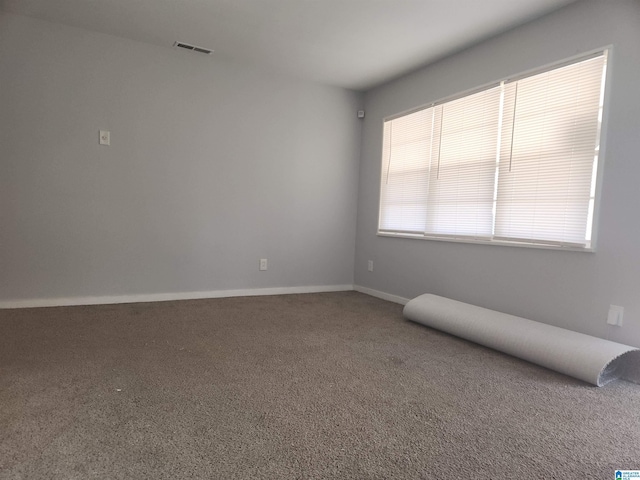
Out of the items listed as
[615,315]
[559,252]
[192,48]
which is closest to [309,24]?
[192,48]

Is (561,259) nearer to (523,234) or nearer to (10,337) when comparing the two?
(523,234)

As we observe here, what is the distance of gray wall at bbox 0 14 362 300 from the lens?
310cm

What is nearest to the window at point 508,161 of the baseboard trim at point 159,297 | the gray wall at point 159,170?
the gray wall at point 159,170

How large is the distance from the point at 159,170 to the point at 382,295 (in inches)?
99.3

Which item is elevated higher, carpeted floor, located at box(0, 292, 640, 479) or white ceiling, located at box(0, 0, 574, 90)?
white ceiling, located at box(0, 0, 574, 90)

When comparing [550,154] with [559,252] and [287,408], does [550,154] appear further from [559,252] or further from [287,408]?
[287,408]

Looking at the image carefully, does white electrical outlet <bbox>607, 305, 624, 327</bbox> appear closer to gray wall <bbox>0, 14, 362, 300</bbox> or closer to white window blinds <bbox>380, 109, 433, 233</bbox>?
white window blinds <bbox>380, 109, 433, 233</bbox>

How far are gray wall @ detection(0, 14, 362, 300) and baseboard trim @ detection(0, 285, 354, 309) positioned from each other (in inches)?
2.0

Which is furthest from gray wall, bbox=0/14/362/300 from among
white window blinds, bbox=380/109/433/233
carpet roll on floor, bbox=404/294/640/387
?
carpet roll on floor, bbox=404/294/640/387

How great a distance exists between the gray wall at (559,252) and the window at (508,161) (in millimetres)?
95

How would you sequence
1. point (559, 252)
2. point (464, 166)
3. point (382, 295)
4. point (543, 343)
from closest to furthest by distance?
1. point (543, 343)
2. point (559, 252)
3. point (464, 166)
4. point (382, 295)

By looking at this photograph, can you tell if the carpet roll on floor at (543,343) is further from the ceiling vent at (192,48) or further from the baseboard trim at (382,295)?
the ceiling vent at (192,48)

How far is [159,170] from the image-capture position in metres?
3.54

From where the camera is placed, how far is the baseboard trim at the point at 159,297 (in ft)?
10.4
